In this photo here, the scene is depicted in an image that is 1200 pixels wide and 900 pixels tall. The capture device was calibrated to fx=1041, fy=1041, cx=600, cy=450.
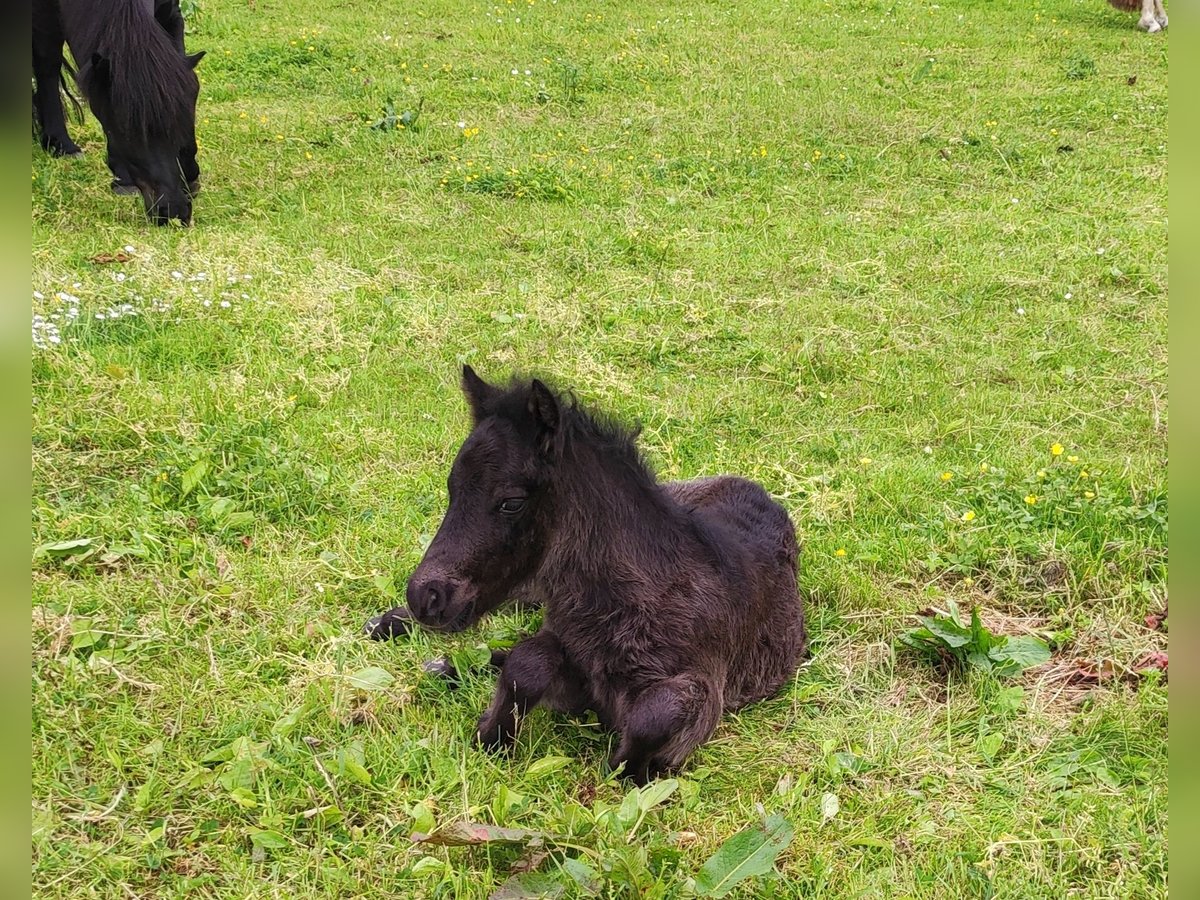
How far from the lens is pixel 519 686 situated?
3.41 metres

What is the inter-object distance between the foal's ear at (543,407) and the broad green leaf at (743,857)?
134 cm

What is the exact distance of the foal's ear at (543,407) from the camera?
3238 millimetres

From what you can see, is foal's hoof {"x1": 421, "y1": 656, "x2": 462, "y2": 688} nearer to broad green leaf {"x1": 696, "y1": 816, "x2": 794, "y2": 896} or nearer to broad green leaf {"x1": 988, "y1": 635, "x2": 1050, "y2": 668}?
broad green leaf {"x1": 696, "y1": 816, "x2": 794, "y2": 896}

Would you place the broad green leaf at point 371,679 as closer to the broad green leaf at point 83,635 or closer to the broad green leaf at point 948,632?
the broad green leaf at point 83,635

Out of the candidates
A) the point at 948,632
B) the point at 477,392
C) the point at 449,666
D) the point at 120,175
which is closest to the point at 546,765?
the point at 449,666

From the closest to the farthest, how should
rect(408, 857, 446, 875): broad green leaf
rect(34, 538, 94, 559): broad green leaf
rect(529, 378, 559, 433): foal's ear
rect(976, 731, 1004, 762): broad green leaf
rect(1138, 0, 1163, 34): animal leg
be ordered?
rect(408, 857, 446, 875): broad green leaf
rect(529, 378, 559, 433): foal's ear
rect(976, 731, 1004, 762): broad green leaf
rect(34, 538, 94, 559): broad green leaf
rect(1138, 0, 1163, 34): animal leg

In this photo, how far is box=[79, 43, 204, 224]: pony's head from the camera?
762 cm

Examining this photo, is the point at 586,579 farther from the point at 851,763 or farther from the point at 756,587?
the point at 851,763

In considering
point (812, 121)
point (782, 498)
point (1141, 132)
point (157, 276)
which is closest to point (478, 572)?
point (782, 498)

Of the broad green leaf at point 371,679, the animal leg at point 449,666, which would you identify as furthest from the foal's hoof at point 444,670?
the broad green leaf at point 371,679

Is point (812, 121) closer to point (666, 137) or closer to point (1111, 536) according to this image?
point (666, 137)

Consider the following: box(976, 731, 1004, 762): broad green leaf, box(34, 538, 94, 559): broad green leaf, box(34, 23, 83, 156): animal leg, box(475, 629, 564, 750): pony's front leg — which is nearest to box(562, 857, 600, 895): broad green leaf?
box(475, 629, 564, 750): pony's front leg

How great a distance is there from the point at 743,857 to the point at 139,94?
7.13 meters

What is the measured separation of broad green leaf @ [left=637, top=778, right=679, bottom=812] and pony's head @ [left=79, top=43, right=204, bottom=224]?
21.5ft
